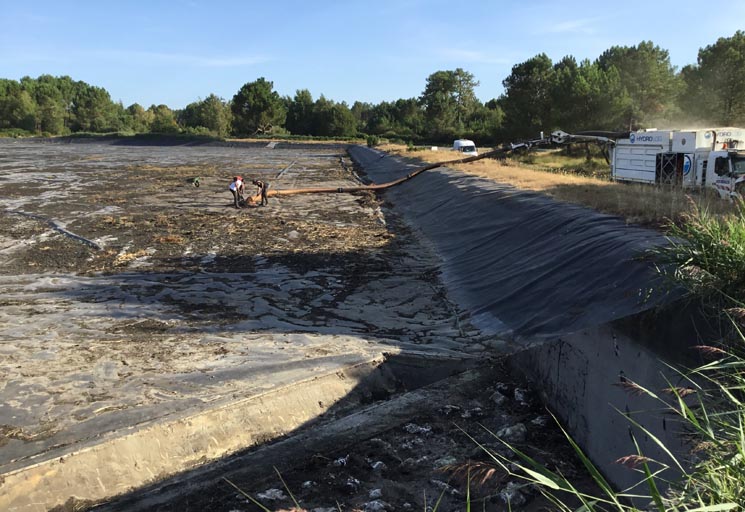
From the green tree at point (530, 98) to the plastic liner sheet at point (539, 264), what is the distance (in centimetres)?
4136

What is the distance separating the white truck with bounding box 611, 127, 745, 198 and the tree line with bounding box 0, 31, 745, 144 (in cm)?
1547

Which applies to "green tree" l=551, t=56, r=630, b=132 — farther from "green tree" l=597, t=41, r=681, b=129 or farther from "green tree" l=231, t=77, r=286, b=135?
"green tree" l=231, t=77, r=286, b=135

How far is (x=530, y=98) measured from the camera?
55.1 metres

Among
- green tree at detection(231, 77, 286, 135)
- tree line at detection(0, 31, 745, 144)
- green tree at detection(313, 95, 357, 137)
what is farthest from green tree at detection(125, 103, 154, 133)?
green tree at detection(313, 95, 357, 137)

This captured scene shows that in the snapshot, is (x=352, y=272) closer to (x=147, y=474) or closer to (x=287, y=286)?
(x=287, y=286)

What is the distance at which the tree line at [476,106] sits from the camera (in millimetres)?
A: 50844

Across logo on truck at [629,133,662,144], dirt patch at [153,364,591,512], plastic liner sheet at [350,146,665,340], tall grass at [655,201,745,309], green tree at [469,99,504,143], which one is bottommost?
dirt patch at [153,364,591,512]

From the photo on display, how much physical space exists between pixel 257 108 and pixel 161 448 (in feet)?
309

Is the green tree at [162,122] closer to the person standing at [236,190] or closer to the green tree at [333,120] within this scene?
the green tree at [333,120]

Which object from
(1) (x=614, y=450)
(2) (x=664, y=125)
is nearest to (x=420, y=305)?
(1) (x=614, y=450)

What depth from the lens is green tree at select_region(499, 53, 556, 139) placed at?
177 feet

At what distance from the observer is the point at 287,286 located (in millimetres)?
10719

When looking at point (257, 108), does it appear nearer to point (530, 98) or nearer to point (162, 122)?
point (162, 122)

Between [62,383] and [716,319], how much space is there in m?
6.57
